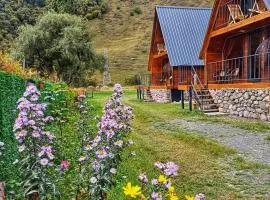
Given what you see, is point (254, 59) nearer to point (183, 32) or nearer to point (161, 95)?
point (183, 32)

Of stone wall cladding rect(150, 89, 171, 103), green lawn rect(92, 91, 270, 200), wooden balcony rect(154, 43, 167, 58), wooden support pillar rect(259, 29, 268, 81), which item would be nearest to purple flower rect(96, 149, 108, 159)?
green lawn rect(92, 91, 270, 200)

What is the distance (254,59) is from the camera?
727 inches

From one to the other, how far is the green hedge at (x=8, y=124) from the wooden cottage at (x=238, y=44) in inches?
430

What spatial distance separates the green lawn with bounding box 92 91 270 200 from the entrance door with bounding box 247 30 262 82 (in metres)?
5.09

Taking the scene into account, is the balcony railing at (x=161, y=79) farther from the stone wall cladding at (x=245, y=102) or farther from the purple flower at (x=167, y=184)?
the purple flower at (x=167, y=184)

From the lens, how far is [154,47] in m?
32.8

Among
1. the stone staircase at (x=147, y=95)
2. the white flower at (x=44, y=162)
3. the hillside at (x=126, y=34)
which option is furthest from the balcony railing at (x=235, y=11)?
the hillside at (x=126, y=34)

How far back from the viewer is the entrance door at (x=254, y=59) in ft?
60.3

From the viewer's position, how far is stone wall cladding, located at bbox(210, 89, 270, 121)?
15.4m

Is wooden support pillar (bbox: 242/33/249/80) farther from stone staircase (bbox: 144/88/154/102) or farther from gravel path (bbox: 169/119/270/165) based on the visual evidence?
stone staircase (bbox: 144/88/154/102)

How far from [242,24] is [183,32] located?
990cm

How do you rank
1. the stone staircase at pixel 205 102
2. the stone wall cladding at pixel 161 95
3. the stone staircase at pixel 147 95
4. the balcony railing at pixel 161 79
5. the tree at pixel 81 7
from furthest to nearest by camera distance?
1. the tree at pixel 81 7
2. the stone staircase at pixel 147 95
3. the balcony railing at pixel 161 79
4. the stone wall cladding at pixel 161 95
5. the stone staircase at pixel 205 102

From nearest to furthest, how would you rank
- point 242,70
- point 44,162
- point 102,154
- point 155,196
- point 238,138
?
point 155,196, point 44,162, point 102,154, point 238,138, point 242,70

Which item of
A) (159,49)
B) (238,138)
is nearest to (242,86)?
Answer: (238,138)
